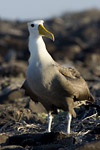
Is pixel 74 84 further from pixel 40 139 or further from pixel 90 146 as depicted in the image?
pixel 90 146

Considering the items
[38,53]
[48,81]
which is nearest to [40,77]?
[48,81]

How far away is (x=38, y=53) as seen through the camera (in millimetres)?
5598

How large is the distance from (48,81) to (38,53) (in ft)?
1.40

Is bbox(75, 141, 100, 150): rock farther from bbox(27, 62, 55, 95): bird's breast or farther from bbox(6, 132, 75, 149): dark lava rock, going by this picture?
bbox(27, 62, 55, 95): bird's breast

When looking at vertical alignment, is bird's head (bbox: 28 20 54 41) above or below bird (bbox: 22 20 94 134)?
above

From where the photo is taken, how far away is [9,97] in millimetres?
9750

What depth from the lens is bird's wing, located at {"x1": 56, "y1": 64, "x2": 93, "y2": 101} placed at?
5641 mm

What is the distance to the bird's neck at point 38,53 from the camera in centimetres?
555

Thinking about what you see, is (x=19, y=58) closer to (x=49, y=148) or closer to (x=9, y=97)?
(x=9, y=97)

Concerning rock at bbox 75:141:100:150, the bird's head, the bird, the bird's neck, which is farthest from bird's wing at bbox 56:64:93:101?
rock at bbox 75:141:100:150

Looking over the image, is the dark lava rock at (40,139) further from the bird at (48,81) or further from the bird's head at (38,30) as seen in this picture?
the bird's head at (38,30)

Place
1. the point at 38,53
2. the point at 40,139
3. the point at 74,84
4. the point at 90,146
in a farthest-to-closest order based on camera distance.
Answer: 1. the point at 74,84
2. the point at 38,53
3. the point at 40,139
4. the point at 90,146

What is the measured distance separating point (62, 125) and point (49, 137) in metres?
1.23

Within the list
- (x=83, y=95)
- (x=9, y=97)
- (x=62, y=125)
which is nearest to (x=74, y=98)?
(x=83, y=95)
